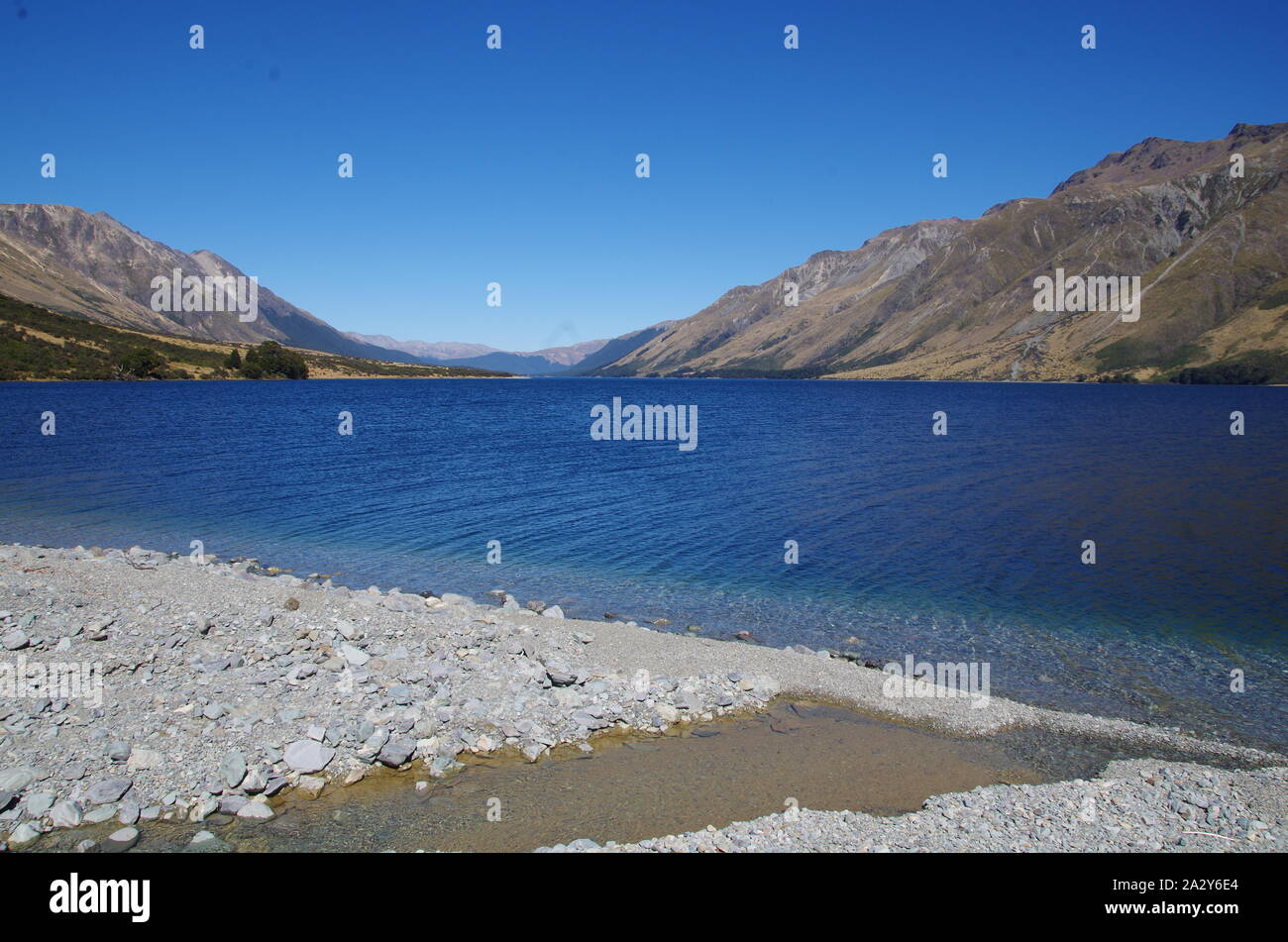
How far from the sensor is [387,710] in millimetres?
17609

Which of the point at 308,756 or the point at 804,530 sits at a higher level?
the point at 804,530

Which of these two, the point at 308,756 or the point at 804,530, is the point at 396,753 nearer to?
the point at 308,756

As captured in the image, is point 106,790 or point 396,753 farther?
point 396,753

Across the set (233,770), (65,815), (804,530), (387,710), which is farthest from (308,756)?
(804,530)

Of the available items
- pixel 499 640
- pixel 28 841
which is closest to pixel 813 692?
pixel 499 640

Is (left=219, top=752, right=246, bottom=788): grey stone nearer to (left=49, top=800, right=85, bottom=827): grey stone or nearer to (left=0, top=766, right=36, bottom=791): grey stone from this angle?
(left=49, top=800, right=85, bottom=827): grey stone

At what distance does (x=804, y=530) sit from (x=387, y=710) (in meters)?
30.2

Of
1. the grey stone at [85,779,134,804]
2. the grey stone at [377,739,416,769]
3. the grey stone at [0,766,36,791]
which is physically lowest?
the grey stone at [377,739,416,769]

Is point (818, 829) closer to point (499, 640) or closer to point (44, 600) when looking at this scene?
point (499, 640)

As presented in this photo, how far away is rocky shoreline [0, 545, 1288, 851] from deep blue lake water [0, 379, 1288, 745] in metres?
4.52

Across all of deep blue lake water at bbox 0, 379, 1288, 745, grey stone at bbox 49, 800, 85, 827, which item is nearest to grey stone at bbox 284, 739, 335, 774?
grey stone at bbox 49, 800, 85, 827

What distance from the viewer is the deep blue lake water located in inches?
1024
